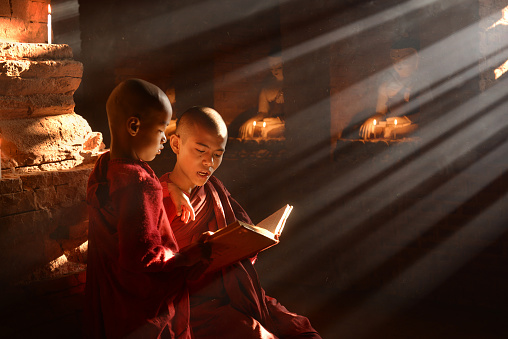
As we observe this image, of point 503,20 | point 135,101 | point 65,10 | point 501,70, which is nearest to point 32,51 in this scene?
point 135,101

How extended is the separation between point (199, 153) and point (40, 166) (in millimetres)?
769

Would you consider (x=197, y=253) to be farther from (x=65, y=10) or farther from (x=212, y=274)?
(x=65, y=10)

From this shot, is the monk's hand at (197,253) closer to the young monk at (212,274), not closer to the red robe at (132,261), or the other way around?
the red robe at (132,261)

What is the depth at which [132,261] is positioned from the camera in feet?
4.86

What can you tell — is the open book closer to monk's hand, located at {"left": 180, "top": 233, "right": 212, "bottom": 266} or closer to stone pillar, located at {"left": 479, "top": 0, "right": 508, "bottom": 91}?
monk's hand, located at {"left": 180, "top": 233, "right": 212, "bottom": 266}

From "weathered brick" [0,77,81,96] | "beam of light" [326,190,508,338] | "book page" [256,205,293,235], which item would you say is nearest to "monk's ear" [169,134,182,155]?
"book page" [256,205,293,235]

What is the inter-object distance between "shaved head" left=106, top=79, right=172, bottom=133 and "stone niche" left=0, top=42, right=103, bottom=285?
59 centimetres

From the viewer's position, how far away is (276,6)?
744cm

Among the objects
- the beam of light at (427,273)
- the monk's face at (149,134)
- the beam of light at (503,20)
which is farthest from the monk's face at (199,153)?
the beam of light at (503,20)

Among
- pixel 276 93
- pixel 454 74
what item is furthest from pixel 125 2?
pixel 454 74

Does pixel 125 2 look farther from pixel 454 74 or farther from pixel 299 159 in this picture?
pixel 454 74

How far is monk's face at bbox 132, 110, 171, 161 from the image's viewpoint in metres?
1.65

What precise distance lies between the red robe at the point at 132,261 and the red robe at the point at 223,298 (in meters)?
0.26

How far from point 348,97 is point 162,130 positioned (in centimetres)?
447
